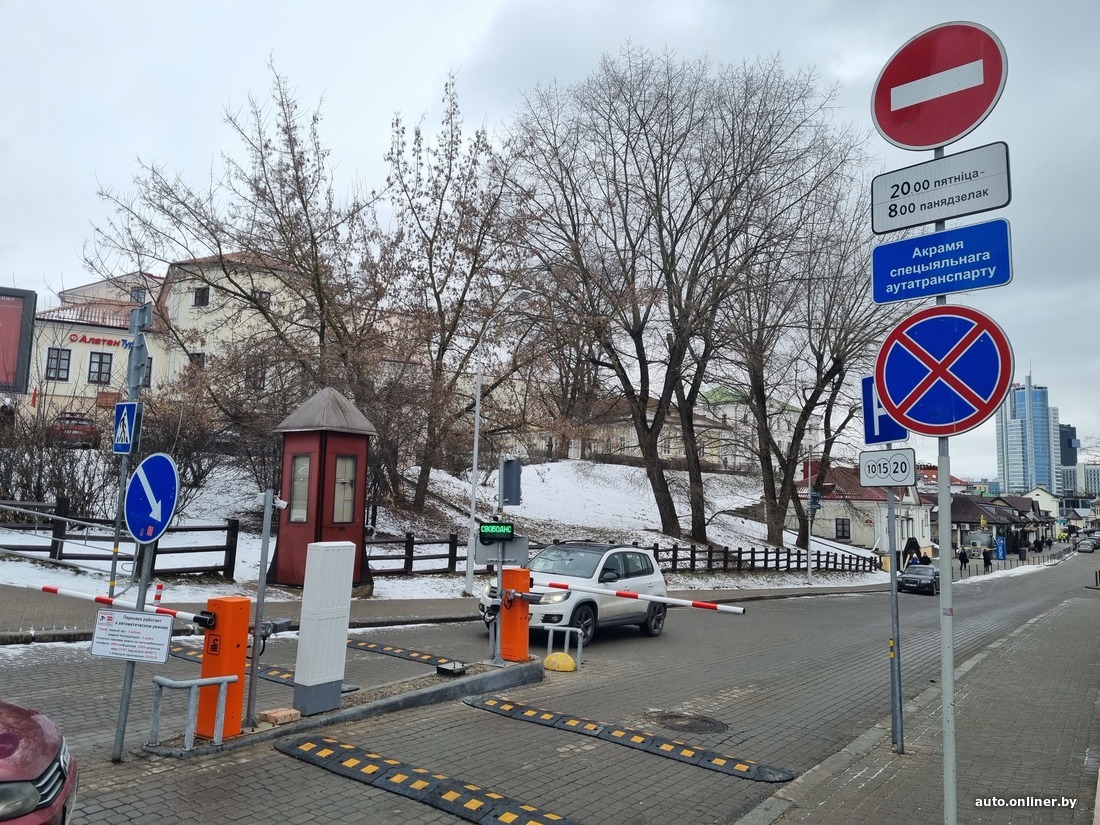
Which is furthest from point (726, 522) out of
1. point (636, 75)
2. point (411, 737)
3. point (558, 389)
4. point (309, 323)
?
point (411, 737)

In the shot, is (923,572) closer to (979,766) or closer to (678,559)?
(678,559)

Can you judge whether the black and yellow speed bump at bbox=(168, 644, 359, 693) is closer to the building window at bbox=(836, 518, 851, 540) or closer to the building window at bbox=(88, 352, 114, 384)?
the building window at bbox=(88, 352, 114, 384)

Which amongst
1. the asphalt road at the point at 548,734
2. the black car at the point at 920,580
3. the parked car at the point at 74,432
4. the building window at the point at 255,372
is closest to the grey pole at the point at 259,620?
the asphalt road at the point at 548,734

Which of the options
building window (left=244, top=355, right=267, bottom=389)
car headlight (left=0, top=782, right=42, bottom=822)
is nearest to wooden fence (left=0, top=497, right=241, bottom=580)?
building window (left=244, top=355, right=267, bottom=389)

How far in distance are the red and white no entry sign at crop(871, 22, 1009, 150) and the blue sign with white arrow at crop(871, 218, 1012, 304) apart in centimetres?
66

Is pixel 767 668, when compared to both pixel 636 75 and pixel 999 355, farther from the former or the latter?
pixel 636 75

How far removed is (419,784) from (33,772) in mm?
2593

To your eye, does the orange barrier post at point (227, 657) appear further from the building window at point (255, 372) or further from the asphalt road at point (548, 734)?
the building window at point (255, 372)

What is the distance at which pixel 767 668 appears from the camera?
37.1 ft

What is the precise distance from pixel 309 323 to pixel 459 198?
6.30 meters

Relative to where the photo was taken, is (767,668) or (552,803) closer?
(552,803)

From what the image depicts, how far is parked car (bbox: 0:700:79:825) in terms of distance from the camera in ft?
11.5

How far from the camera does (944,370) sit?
14.3 ft

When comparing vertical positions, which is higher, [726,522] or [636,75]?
[636,75]
